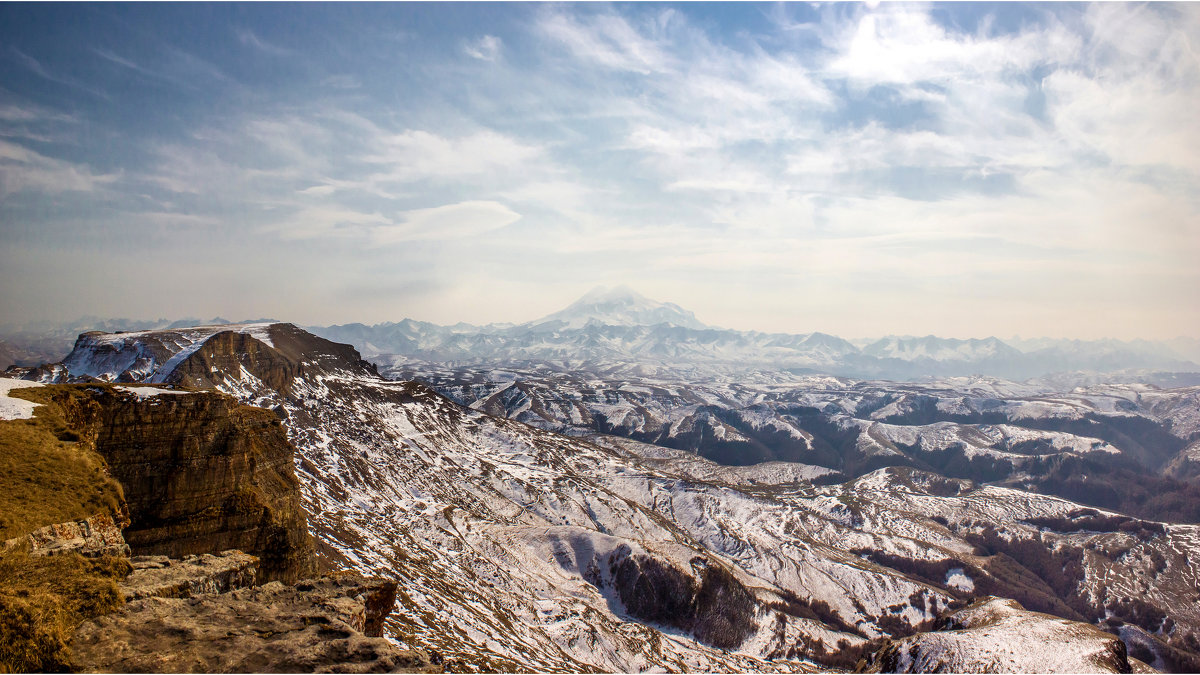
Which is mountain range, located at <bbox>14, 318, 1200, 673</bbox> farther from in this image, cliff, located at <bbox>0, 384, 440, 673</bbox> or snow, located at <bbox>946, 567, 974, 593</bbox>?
cliff, located at <bbox>0, 384, 440, 673</bbox>

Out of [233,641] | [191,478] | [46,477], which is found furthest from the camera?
[191,478]

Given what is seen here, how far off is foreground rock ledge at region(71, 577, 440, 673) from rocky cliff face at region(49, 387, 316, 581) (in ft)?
75.9

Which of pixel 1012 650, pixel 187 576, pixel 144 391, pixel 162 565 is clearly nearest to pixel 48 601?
pixel 187 576

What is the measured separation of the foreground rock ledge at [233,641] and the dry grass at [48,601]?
64 centimetres

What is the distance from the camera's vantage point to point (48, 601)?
1692cm

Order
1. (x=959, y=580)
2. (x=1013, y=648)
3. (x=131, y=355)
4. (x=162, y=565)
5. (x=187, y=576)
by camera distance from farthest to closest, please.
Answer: (x=959, y=580) < (x=131, y=355) < (x=1013, y=648) < (x=162, y=565) < (x=187, y=576)

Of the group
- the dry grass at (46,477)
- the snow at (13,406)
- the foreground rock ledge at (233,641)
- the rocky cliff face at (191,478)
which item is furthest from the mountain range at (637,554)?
the foreground rock ledge at (233,641)

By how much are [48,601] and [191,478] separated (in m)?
29.5

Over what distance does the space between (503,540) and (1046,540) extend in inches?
7358

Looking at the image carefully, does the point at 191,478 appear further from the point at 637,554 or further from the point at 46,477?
the point at 637,554

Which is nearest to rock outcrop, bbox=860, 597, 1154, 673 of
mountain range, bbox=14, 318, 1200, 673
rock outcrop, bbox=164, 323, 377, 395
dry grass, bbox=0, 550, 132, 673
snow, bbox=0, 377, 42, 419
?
mountain range, bbox=14, 318, 1200, 673

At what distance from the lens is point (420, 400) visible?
180 m

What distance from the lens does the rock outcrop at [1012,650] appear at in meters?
57.3

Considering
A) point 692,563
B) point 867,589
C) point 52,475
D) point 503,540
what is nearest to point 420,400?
point 503,540
